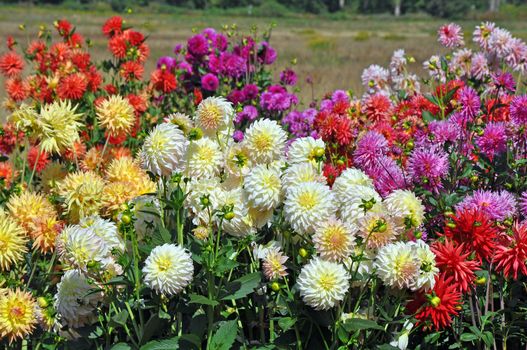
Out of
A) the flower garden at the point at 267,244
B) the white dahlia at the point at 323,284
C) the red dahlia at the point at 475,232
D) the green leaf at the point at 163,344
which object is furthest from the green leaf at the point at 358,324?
the green leaf at the point at 163,344

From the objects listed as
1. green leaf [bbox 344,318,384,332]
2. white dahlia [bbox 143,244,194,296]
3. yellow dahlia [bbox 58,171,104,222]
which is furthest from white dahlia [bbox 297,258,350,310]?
yellow dahlia [bbox 58,171,104,222]

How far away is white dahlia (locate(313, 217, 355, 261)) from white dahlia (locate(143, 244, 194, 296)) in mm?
359

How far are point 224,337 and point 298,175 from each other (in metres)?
0.51

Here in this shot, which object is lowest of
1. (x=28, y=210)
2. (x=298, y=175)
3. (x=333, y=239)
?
(x=28, y=210)

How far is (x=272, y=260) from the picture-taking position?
208 centimetres

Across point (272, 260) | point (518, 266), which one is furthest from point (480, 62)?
point (272, 260)

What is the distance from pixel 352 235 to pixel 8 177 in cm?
222

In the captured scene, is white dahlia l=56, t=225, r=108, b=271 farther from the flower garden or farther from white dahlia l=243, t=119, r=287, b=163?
white dahlia l=243, t=119, r=287, b=163

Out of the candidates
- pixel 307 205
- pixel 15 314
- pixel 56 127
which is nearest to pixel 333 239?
pixel 307 205

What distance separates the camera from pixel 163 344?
2.08 metres

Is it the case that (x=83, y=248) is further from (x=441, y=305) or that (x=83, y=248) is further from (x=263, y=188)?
(x=441, y=305)

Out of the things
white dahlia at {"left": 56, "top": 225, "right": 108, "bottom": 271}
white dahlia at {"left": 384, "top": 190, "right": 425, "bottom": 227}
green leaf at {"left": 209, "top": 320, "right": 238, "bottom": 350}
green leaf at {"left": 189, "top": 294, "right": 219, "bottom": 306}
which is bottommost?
green leaf at {"left": 209, "top": 320, "right": 238, "bottom": 350}

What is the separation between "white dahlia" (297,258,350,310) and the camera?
1906 mm

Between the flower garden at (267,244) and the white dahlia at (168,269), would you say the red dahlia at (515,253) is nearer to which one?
the flower garden at (267,244)
